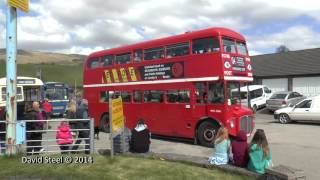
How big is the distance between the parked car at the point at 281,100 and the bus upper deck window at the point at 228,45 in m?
18.7

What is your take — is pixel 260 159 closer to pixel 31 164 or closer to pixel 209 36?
pixel 31 164

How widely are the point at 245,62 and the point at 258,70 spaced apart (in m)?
29.8

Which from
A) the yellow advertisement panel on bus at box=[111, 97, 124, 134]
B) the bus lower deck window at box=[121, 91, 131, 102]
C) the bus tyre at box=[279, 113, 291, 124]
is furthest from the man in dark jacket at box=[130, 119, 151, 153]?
the bus tyre at box=[279, 113, 291, 124]

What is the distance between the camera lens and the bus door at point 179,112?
18141 millimetres

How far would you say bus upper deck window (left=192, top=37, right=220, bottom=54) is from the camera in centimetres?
1691

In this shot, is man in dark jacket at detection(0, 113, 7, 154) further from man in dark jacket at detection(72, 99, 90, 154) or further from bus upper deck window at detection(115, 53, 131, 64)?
bus upper deck window at detection(115, 53, 131, 64)

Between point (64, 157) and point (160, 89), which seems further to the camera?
point (160, 89)

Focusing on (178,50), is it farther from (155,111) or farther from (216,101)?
(155,111)

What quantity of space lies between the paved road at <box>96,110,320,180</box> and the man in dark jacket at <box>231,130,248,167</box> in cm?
174

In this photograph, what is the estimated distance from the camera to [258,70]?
4712 centimetres

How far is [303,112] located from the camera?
86.6 feet

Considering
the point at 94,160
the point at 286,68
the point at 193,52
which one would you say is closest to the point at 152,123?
the point at 193,52

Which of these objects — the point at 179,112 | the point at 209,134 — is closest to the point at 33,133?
the point at 209,134

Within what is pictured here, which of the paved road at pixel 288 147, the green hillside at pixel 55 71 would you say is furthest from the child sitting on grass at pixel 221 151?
the green hillside at pixel 55 71
